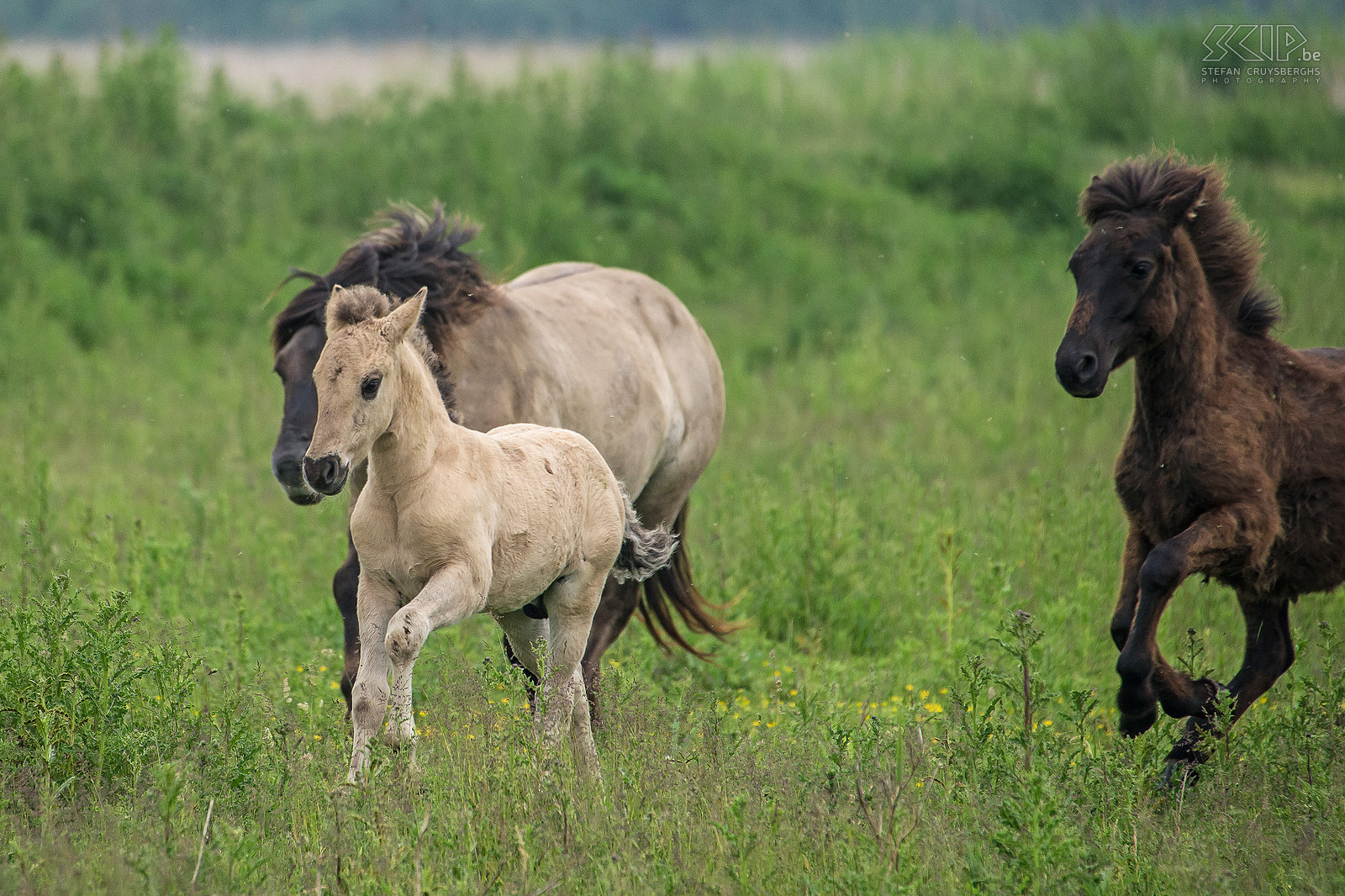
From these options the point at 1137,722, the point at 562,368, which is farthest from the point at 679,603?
the point at 1137,722

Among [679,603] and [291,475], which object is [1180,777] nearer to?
[679,603]

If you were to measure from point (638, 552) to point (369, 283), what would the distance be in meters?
1.76

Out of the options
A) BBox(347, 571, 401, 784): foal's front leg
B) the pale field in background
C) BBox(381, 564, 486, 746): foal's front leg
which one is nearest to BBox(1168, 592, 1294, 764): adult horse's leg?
BBox(381, 564, 486, 746): foal's front leg

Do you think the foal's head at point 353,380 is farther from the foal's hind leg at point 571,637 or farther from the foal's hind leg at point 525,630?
the foal's hind leg at point 525,630

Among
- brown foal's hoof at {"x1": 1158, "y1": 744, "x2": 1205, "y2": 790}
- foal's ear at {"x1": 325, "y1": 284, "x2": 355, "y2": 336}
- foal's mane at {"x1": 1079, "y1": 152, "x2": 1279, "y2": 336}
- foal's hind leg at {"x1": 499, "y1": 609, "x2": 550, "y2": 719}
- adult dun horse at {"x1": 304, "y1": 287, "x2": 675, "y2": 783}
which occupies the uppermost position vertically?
foal's mane at {"x1": 1079, "y1": 152, "x2": 1279, "y2": 336}

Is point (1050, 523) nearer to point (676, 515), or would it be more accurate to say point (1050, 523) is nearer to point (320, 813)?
point (676, 515)

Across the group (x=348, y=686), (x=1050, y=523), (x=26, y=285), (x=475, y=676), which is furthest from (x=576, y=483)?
(x=26, y=285)

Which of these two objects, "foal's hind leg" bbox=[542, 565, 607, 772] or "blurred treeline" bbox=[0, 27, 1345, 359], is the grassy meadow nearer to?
"blurred treeline" bbox=[0, 27, 1345, 359]

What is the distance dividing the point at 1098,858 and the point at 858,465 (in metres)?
7.03

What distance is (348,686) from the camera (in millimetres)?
5176

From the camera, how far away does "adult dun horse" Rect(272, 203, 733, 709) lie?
5543 millimetres

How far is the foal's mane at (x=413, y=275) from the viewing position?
5.63 metres

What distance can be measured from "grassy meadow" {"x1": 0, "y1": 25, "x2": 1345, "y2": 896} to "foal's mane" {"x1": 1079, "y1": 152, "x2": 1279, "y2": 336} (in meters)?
0.51

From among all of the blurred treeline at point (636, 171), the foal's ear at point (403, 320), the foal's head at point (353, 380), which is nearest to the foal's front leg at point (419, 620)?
the foal's head at point (353, 380)
